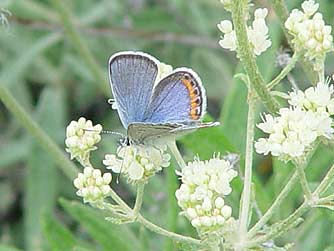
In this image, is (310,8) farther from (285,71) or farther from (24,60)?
(24,60)

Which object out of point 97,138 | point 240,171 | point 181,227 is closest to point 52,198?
point 181,227

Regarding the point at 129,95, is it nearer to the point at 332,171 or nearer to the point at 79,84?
the point at 332,171

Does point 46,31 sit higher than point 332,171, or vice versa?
point 46,31

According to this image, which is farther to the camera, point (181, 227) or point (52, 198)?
point (52, 198)

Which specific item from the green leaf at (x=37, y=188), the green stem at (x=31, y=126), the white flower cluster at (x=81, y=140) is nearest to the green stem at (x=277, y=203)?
the white flower cluster at (x=81, y=140)

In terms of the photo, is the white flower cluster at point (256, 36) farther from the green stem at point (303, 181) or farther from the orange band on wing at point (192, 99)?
the green stem at point (303, 181)

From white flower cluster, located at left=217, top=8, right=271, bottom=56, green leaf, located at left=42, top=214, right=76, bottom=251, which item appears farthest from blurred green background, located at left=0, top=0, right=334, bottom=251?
white flower cluster, located at left=217, top=8, right=271, bottom=56
